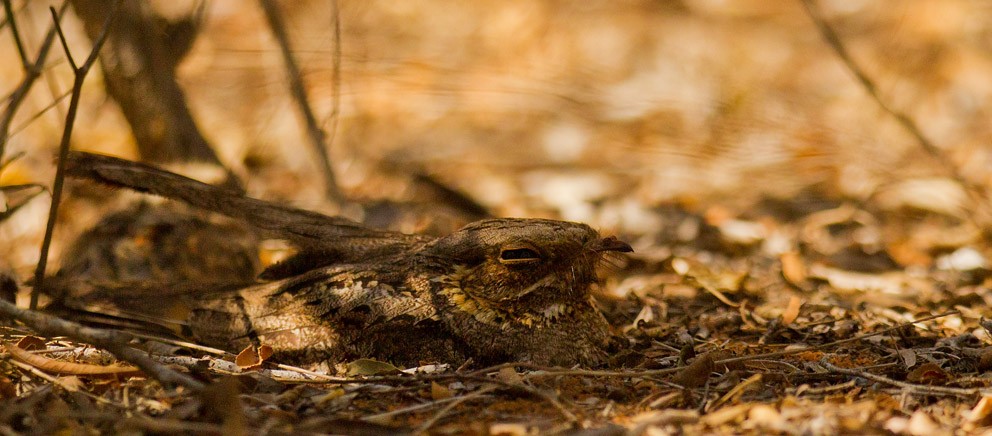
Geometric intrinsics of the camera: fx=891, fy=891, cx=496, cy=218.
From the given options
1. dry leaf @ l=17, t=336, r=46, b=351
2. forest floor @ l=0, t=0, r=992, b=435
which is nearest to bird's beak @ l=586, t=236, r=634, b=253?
forest floor @ l=0, t=0, r=992, b=435

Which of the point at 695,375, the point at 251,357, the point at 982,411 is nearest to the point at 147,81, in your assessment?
the point at 251,357

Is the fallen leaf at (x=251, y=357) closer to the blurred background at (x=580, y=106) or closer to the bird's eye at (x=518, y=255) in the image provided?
the bird's eye at (x=518, y=255)

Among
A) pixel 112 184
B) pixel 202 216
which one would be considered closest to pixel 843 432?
pixel 112 184

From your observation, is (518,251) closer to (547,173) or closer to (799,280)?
(799,280)

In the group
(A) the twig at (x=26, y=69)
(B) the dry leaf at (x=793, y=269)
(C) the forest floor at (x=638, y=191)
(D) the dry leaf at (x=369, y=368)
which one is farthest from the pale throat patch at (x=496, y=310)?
(B) the dry leaf at (x=793, y=269)

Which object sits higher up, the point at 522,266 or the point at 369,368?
the point at 522,266

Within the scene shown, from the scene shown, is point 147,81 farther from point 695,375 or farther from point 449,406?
point 695,375
